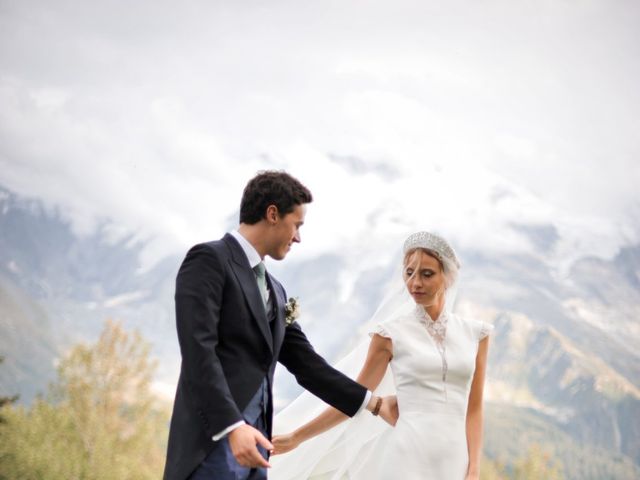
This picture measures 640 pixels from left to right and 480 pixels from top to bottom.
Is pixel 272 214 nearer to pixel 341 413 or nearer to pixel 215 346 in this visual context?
pixel 215 346

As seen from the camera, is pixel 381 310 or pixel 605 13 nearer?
pixel 381 310

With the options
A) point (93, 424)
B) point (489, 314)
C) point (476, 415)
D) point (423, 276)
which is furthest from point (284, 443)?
point (489, 314)

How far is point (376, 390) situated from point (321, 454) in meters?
0.36

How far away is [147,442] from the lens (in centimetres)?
2383

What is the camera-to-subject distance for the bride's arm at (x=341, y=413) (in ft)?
9.09

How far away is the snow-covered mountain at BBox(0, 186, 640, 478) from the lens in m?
56.1

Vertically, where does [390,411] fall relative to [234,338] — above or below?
below

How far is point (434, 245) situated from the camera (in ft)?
8.89

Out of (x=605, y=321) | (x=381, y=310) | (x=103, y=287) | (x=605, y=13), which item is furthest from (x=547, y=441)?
(x=381, y=310)

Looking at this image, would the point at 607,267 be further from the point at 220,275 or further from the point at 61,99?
the point at 220,275

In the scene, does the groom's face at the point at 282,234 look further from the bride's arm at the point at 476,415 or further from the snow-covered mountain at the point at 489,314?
the snow-covered mountain at the point at 489,314

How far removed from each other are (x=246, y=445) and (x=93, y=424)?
2180cm

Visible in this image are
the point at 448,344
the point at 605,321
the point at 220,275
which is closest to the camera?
the point at 220,275

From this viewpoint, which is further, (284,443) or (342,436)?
(342,436)
